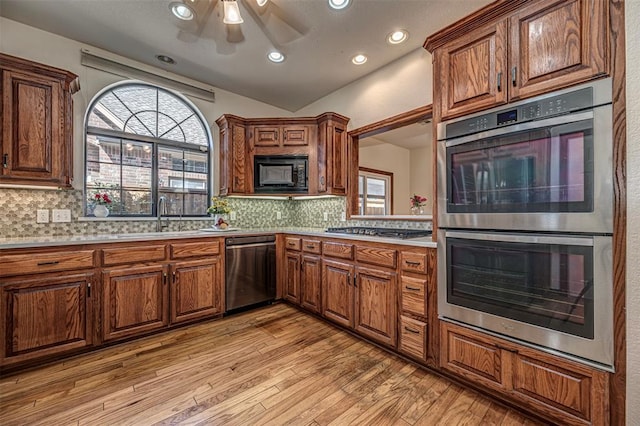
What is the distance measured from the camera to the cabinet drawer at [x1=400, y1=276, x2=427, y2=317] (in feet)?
6.29

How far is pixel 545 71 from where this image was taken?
1.42 m

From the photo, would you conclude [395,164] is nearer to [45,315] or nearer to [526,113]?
[526,113]

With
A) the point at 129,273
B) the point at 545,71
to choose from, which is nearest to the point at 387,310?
the point at 545,71

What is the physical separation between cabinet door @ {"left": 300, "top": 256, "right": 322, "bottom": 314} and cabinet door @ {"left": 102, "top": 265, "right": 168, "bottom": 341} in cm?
135

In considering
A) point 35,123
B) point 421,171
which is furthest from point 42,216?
point 421,171

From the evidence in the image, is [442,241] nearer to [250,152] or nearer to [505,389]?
[505,389]

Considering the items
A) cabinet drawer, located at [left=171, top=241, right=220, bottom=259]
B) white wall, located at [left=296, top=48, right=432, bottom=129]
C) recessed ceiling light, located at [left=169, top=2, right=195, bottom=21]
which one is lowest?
cabinet drawer, located at [left=171, top=241, right=220, bottom=259]

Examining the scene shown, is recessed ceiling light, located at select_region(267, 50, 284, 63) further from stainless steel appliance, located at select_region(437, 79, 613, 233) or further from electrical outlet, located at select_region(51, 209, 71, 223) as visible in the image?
electrical outlet, located at select_region(51, 209, 71, 223)

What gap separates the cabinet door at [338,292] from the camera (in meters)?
2.46

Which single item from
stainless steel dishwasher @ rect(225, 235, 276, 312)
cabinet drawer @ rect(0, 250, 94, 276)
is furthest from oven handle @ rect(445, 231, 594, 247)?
cabinet drawer @ rect(0, 250, 94, 276)

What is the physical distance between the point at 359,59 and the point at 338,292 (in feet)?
8.01

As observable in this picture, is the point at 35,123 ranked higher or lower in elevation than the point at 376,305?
higher

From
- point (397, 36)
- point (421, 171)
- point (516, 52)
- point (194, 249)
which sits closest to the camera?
point (516, 52)

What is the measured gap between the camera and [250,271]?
10.0 ft
